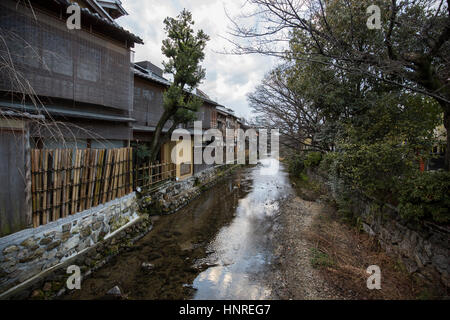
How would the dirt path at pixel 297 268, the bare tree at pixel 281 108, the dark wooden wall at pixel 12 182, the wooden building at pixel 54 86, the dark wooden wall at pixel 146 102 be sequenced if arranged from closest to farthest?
the dark wooden wall at pixel 12 182 < the wooden building at pixel 54 86 < the dirt path at pixel 297 268 < the dark wooden wall at pixel 146 102 < the bare tree at pixel 281 108

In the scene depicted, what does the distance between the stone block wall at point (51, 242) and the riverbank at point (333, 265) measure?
5184 mm

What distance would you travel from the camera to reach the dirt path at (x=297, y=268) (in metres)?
4.29

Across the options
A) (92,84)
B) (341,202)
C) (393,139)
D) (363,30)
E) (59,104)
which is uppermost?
(363,30)

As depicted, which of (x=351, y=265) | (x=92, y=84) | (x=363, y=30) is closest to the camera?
(x=351, y=265)

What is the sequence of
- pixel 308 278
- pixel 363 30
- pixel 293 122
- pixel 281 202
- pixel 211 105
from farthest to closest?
pixel 211 105 < pixel 293 122 < pixel 281 202 < pixel 363 30 < pixel 308 278

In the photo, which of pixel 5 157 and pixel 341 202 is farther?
pixel 341 202

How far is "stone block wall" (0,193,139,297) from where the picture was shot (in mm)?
3758

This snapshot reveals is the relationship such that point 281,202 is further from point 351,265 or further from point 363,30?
point 363,30

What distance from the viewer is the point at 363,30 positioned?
7.60 m

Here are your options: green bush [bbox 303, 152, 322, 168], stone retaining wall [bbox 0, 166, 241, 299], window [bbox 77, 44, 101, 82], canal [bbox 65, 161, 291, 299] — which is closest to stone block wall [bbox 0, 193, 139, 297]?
stone retaining wall [bbox 0, 166, 241, 299]

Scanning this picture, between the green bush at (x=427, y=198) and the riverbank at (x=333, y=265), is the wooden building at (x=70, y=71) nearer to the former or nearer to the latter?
the riverbank at (x=333, y=265)

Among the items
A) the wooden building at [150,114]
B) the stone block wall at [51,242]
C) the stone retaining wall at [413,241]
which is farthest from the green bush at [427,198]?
the stone block wall at [51,242]
